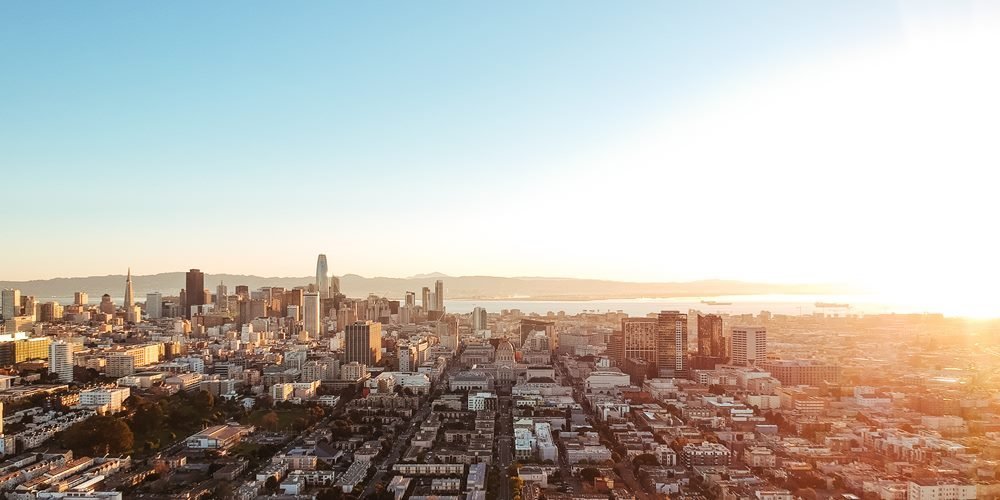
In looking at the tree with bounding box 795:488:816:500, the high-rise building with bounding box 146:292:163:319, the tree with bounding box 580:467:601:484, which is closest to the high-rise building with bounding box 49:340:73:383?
the tree with bounding box 580:467:601:484

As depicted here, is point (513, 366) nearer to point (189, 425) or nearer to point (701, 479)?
point (189, 425)

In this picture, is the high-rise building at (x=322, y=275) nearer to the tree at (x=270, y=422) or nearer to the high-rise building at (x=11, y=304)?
the high-rise building at (x=11, y=304)

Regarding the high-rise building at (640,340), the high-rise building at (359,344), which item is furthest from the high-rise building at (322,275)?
the high-rise building at (640,340)

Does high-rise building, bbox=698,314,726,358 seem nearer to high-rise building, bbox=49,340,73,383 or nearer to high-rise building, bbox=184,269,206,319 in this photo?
high-rise building, bbox=49,340,73,383

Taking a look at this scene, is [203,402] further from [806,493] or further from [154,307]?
[154,307]

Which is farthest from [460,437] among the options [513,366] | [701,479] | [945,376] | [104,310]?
[104,310]

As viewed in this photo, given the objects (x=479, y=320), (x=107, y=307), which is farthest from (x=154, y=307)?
(x=479, y=320)
